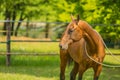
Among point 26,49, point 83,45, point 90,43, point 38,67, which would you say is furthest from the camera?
point 26,49

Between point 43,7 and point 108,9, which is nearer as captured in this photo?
point 108,9

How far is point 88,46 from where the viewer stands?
7.79 meters

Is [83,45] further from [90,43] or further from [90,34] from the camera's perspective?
[90,34]

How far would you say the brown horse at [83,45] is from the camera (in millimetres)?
7098

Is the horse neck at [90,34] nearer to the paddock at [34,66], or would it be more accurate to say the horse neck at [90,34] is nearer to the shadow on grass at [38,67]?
the paddock at [34,66]

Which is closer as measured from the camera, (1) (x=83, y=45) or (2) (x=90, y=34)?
(2) (x=90, y=34)

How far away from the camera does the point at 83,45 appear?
26.4ft

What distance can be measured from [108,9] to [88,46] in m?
5.56

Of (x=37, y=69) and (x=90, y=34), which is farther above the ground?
(x=90, y=34)

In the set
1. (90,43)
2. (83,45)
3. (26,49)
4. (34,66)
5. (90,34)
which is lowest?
(26,49)

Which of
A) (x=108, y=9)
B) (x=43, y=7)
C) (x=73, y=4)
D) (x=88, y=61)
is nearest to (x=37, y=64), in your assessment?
(x=73, y=4)

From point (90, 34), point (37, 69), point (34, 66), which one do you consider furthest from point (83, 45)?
point (34, 66)

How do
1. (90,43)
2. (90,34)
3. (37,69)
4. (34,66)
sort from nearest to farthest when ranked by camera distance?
(90,34)
(90,43)
(37,69)
(34,66)

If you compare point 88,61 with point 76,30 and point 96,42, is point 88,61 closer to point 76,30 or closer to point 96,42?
point 96,42
